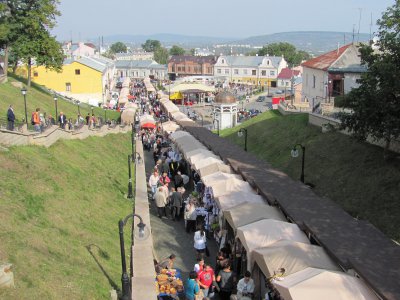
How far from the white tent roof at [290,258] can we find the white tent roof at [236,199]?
140 inches

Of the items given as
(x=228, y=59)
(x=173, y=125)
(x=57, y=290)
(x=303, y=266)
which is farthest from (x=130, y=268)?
(x=228, y=59)

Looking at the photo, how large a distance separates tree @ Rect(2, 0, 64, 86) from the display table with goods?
34.9 meters

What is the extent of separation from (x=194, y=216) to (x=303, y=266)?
255 inches

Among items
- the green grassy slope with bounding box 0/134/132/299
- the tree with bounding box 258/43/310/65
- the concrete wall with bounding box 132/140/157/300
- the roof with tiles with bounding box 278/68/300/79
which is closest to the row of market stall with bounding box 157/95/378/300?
the concrete wall with bounding box 132/140/157/300

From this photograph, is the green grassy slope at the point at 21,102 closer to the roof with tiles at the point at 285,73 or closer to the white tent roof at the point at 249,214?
the white tent roof at the point at 249,214

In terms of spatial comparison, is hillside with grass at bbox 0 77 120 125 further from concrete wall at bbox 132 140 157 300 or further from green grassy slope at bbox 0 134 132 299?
concrete wall at bbox 132 140 157 300

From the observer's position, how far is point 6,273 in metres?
9.01

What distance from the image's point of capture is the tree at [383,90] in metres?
16.8

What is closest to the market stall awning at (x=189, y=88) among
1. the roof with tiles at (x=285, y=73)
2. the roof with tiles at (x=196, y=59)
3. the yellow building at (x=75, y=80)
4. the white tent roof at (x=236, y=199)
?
the yellow building at (x=75, y=80)

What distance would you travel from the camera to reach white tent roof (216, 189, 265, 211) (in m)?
14.5

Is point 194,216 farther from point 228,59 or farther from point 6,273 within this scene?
point 228,59

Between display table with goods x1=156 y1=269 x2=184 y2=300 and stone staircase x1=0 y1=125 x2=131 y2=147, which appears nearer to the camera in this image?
display table with goods x1=156 y1=269 x2=184 y2=300

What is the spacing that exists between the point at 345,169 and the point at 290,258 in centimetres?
1227

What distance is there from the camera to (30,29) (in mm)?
41281
